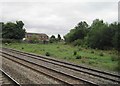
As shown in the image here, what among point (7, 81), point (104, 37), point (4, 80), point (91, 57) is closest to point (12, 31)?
point (104, 37)

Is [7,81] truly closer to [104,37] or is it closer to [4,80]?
[4,80]

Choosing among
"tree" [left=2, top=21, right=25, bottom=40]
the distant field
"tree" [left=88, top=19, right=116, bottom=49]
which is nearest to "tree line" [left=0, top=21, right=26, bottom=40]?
"tree" [left=2, top=21, right=25, bottom=40]

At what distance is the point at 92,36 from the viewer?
4988 cm

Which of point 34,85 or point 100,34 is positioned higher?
point 100,34

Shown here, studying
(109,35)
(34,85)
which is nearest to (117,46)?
(109,35)

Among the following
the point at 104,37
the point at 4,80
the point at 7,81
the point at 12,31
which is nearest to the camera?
the point at 7,81

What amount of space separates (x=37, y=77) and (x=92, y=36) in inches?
1408

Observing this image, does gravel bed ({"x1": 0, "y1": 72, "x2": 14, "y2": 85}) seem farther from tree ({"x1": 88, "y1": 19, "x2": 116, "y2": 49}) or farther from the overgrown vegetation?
the overgrown vegetation

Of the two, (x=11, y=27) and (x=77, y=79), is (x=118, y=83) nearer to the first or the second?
(x=77, y=79)

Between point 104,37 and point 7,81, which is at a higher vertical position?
point 104,37

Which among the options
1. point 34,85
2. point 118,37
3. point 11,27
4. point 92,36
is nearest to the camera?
point 34,85

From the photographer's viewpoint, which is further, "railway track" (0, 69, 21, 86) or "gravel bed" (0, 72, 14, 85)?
"gravel bed" (0, 72, 14, 85)

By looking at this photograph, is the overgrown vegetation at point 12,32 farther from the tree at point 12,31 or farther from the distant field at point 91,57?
the distant field at point 91,57

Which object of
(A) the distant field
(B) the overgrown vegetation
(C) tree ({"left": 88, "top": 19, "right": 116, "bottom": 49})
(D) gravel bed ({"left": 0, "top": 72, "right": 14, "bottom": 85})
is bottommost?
(D) gravel bed ({"left": 0, "top": 72, "right": 14, "bottom": 85})
